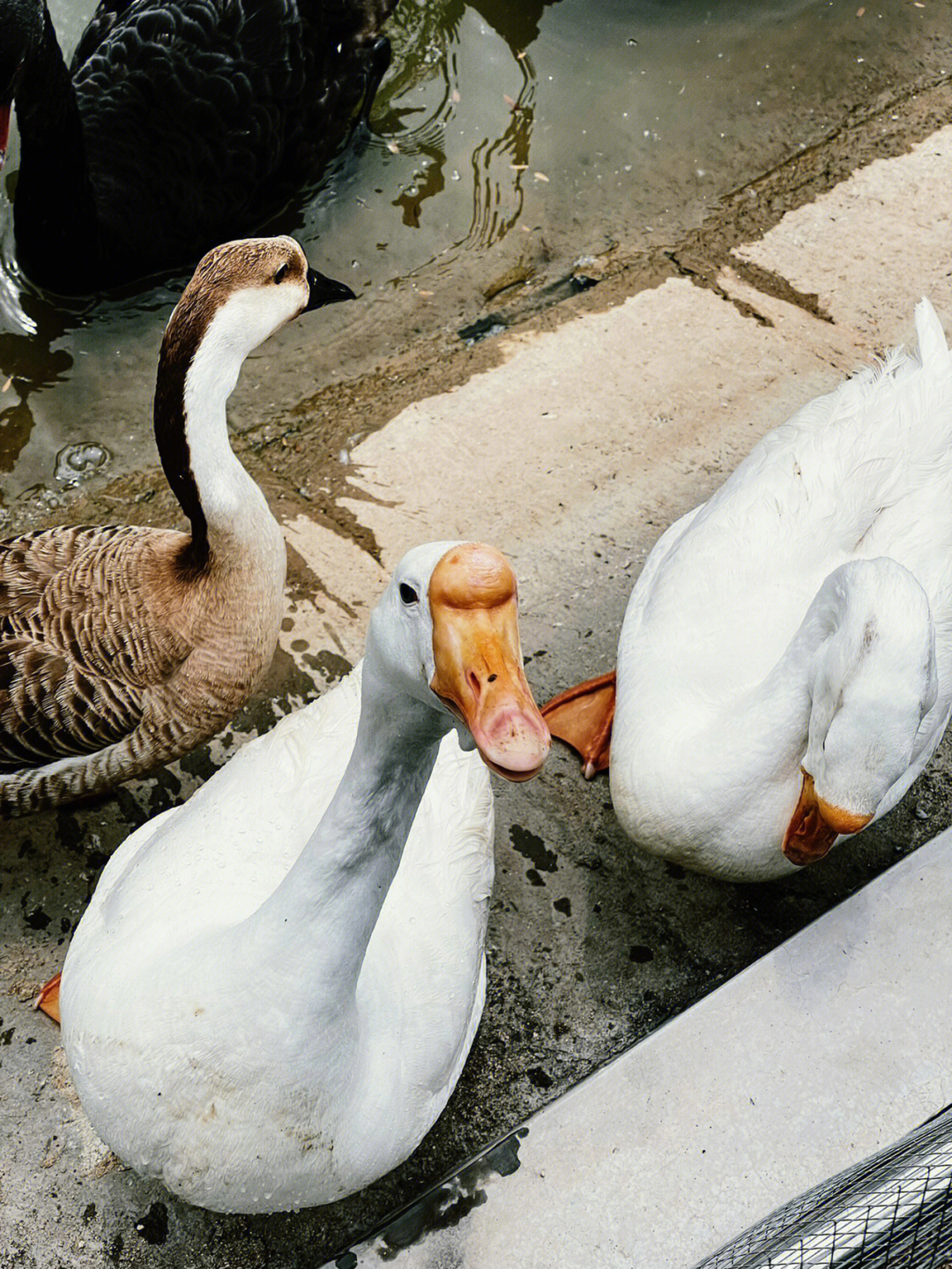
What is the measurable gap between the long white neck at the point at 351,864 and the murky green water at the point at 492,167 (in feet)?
7.83

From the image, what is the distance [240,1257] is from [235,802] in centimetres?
100

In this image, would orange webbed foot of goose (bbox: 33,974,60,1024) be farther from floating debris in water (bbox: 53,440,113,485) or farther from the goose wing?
floating debris in water (bbox: 53,440,113,485)

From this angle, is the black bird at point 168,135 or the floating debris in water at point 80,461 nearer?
the floating debris in water at point 80,461

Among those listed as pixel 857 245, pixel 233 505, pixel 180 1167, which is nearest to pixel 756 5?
pixel 857 245

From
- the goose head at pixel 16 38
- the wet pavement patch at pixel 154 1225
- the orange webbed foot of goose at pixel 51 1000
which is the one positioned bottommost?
the wet pavement patch at pixel 154 1225

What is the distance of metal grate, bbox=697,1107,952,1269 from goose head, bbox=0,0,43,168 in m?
3.74

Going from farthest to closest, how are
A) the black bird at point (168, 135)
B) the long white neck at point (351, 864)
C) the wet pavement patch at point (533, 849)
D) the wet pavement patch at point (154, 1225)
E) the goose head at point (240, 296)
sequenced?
the black bird at point (168, 135), the wet pavement patch at point (533, 849), the goose head at point (240, 296), the wet pavement patch at point (154, 1225), the long white neck at point (351, 864)

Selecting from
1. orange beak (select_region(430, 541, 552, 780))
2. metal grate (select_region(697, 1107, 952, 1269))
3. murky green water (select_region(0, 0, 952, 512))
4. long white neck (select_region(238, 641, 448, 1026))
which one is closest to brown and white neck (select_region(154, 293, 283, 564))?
long white neck (select_region(238, 641, 448, 1026))

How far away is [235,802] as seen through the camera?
2.41 meters

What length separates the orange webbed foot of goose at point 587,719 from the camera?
10.8 ft

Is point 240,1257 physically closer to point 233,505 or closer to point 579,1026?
point 579,1026

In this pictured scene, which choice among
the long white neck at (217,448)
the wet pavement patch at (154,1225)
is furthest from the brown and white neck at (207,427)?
the wet pavement patch at (154,1225)

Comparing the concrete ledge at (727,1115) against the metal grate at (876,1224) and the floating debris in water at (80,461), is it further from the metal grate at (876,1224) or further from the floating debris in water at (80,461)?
the floating debris in water at (80,461)

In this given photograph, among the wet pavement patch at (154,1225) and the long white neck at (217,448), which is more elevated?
the long white neck at (217,448)
